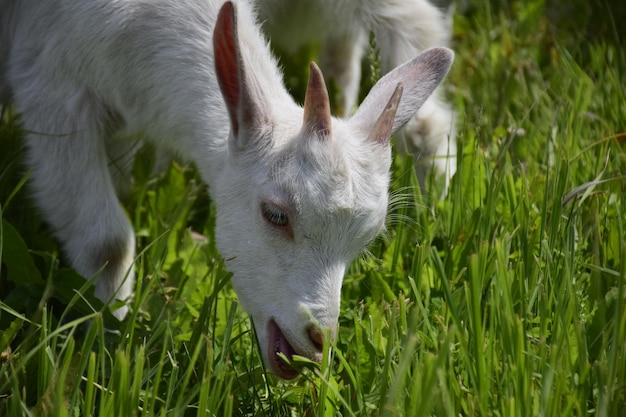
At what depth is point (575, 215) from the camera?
11.6 feet

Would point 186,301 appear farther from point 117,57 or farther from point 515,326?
point 515,326

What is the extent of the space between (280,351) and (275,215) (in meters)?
0.41

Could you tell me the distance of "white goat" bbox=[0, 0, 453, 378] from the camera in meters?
2.94

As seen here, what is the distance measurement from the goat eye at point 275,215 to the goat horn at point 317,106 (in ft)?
0.85

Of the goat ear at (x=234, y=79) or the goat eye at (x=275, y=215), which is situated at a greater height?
the goat ear at (x=234, y=79)

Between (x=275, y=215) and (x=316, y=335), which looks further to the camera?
(x=275, y=215)

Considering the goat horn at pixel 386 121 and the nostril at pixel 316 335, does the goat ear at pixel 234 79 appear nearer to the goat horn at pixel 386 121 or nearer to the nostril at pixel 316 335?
the goat horn at pixel 386 121

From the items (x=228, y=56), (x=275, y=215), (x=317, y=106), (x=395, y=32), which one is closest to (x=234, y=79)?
(x=228, y=56)

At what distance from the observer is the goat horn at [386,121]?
295 centimetres

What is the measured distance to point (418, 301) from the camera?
2.79 metres

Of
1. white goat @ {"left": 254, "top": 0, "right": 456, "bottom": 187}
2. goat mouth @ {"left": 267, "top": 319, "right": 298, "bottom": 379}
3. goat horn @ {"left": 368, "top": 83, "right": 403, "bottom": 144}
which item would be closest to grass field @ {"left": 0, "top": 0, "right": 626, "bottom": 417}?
goat mouth @ {"left": 267, "top": 319, "right": 298, "bottom": 379}

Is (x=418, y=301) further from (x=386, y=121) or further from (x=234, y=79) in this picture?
(x=234, y=79)

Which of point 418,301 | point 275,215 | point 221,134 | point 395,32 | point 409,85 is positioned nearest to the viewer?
point 418,301

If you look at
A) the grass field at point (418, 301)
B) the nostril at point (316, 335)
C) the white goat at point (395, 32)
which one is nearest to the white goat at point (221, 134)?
the nostril at point (316, 335)
